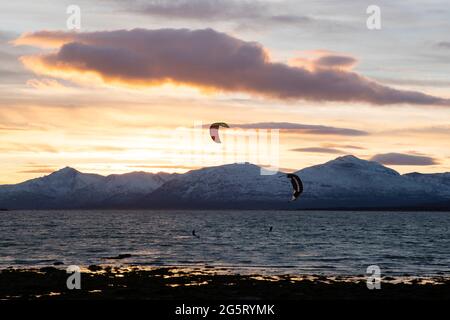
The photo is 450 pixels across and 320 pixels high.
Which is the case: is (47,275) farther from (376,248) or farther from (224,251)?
(376,248)

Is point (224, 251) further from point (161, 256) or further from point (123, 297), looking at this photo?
point (123, 297)

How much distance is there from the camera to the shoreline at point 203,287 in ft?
138

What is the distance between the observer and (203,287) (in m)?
46.8

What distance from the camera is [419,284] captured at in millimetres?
50406

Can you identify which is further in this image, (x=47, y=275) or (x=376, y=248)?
(x=376, y=248)

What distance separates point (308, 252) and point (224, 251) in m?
10.8

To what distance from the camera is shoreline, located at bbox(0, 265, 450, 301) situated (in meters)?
42.1

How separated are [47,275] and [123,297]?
44.1ft

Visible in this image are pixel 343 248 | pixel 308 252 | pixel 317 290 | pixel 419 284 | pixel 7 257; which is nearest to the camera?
pixel 317 290
